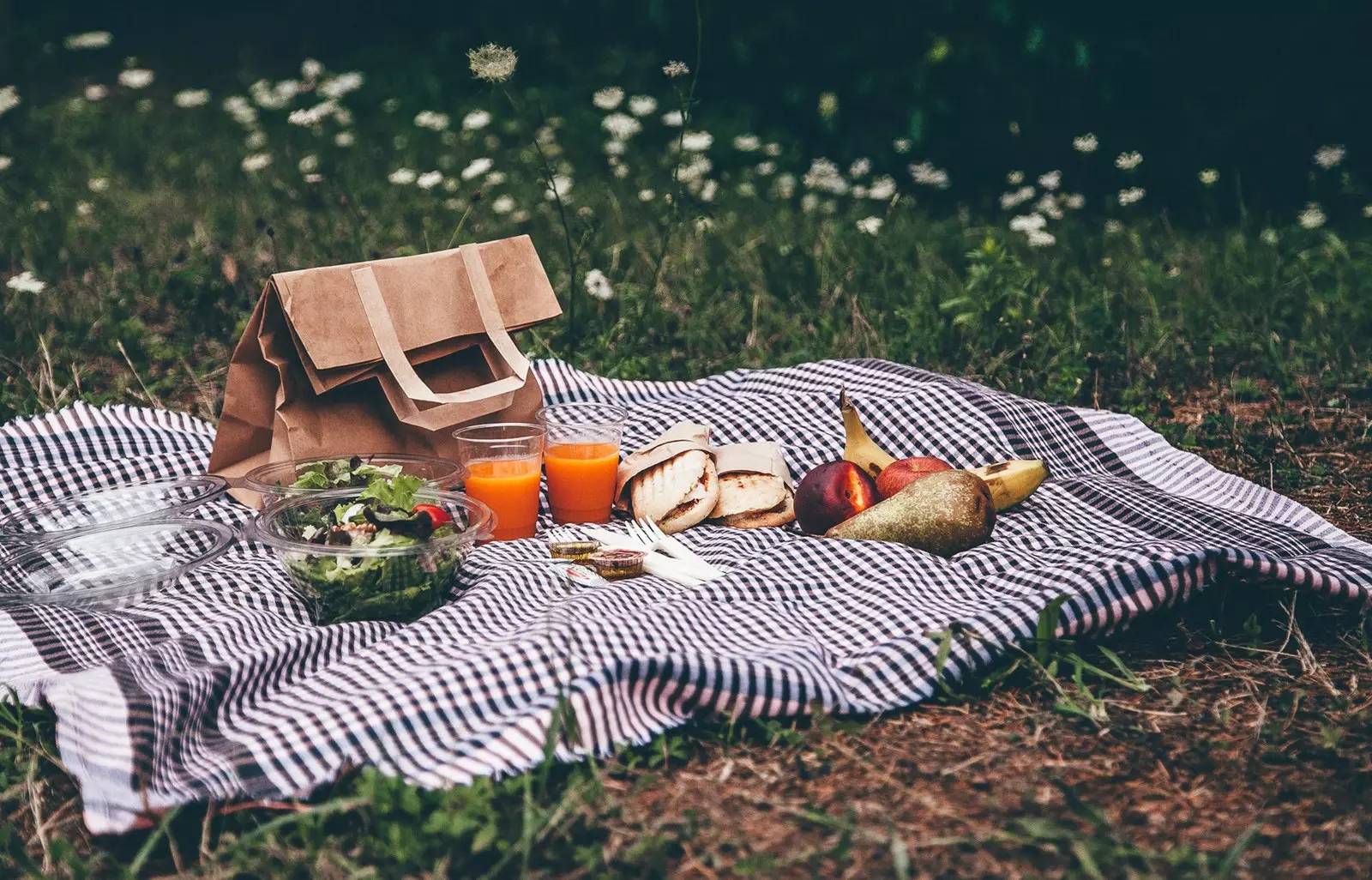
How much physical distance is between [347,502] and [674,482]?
0.72 m

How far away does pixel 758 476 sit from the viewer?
273 centimetres

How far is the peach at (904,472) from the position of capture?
2.65m

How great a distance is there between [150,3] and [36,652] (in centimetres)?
915

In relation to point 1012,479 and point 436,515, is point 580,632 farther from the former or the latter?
point 1012,479

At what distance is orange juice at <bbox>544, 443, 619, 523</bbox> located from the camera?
8.85 ft

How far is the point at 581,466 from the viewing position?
2686 mm

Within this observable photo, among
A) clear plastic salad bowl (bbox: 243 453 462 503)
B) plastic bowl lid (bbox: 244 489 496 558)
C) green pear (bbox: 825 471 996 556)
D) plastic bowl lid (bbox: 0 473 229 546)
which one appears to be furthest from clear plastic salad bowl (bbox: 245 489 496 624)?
green pear (bbox: 825 471 996 556)

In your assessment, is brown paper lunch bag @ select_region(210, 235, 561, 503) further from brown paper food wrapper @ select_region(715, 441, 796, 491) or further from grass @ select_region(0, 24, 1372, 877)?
grass @ select_region(0, 24, 1372, 877)

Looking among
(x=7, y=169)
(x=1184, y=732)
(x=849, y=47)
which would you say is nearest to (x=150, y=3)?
(x=7, y=169)

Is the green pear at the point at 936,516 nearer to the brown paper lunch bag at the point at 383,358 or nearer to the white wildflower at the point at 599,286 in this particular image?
the brown paper lunch bag at the point at 383,358

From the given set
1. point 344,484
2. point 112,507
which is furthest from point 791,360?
point 112,507

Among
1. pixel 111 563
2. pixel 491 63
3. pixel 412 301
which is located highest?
pixel 491 63

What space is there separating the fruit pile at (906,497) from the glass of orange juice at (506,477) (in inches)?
23.8

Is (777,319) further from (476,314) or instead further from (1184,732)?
(1184,732)
